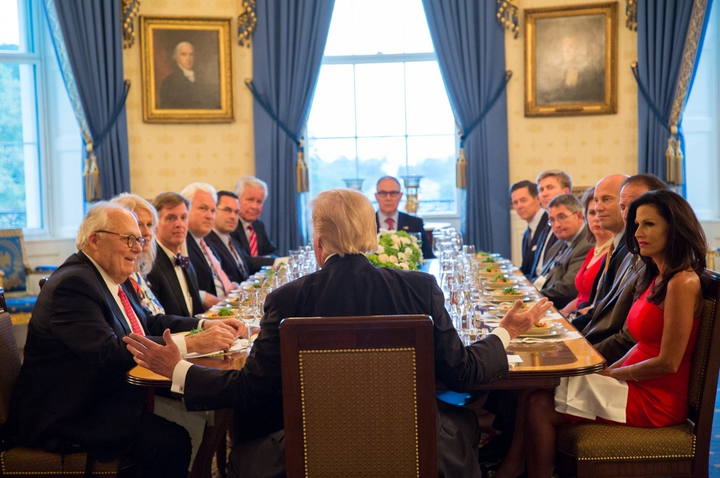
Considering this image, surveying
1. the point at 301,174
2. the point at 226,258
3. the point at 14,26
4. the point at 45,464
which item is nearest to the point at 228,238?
the point at 226,258

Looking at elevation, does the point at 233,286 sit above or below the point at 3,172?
below

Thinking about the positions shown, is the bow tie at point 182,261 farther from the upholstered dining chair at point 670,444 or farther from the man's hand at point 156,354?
the upholstered dining chair at point 670,444

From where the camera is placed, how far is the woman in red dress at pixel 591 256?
4.38 meters

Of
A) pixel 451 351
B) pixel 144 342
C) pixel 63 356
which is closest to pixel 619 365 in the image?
pixel 451 351

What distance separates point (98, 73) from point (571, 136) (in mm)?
5106

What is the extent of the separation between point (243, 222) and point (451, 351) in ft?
16.8

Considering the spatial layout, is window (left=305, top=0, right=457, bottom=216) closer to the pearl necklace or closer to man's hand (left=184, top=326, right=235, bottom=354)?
the pearl necklace

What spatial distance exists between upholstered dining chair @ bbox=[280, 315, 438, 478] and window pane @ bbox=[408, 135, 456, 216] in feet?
23.2

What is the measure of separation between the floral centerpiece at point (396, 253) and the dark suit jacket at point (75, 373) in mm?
1824

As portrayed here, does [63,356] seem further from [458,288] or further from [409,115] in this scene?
[409,115]

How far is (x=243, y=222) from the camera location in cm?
727

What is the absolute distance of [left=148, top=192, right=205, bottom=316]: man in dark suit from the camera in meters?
4.27

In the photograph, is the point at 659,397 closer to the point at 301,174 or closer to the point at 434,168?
the point at 301,174

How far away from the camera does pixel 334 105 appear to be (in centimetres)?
912
